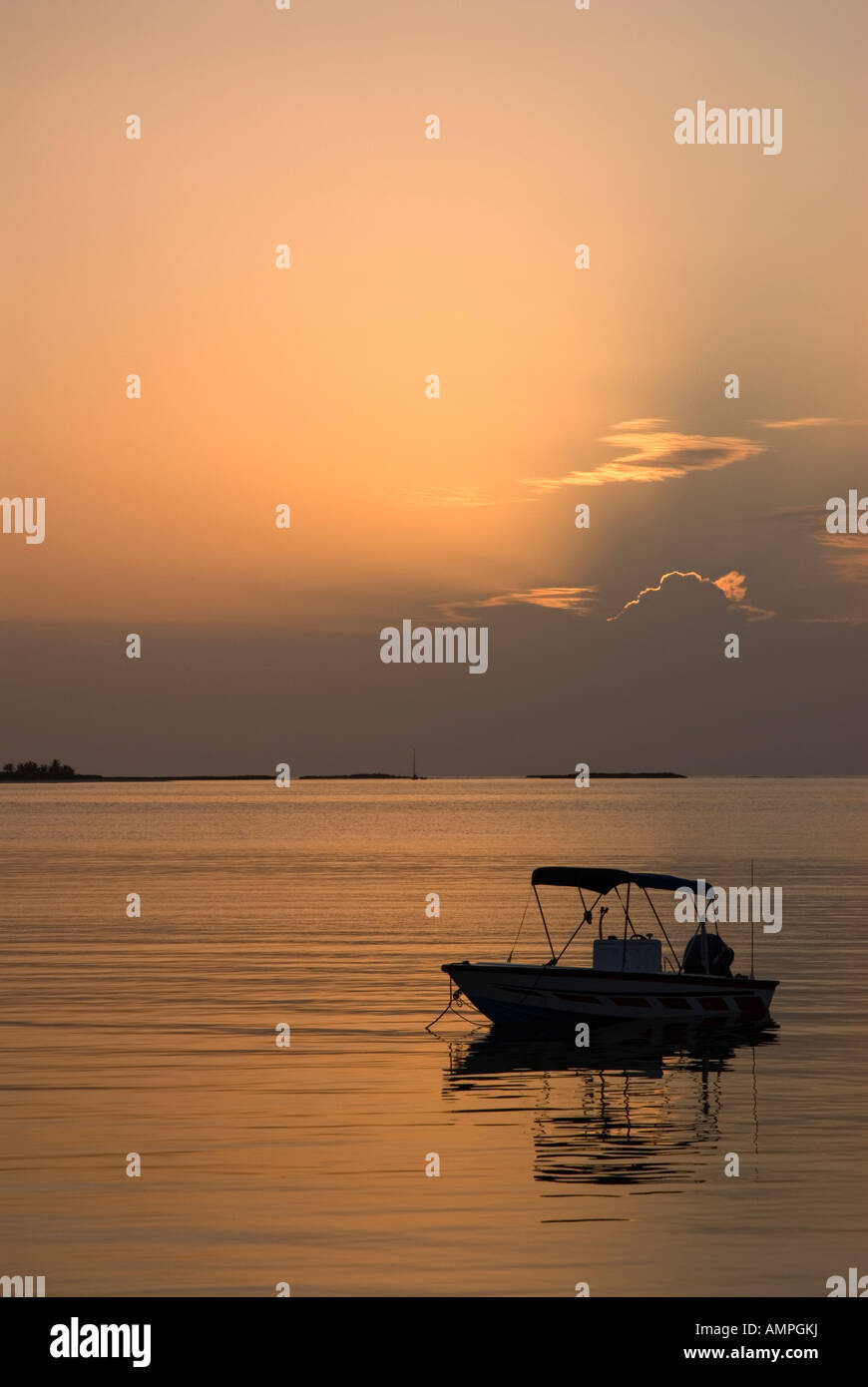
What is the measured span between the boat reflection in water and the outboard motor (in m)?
1.76

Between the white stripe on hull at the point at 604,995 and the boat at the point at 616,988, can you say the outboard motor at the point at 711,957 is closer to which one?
the boat at the point at 616,988

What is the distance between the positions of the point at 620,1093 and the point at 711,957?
10.3 meters

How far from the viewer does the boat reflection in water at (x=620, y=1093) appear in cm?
2905

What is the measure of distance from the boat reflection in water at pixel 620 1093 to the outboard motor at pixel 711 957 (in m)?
1.76

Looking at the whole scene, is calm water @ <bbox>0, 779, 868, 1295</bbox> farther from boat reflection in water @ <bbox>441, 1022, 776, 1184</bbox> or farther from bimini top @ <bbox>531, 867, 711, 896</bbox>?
bimini top @ <bbox>531, 867, 711, 896</bbox>

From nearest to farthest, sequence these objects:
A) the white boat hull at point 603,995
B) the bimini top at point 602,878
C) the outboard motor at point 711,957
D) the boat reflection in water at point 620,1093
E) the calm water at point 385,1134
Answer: the calm water at point 385,1134 → the boat reflection in water at point 620,1093 → the white boat hull at point 603,995 → the bimini top at point 602,878 → the outboard motor at point 711,957

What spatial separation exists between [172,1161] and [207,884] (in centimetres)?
7723

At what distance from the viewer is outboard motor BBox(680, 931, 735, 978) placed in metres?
45.3

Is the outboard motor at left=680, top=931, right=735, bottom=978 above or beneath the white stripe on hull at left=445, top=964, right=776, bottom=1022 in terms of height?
above

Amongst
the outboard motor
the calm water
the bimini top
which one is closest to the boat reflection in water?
the calm water

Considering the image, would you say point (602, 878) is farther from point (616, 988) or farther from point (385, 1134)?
point (385, 1134)

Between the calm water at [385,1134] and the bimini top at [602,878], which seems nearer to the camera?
the calm water at [385,1134]

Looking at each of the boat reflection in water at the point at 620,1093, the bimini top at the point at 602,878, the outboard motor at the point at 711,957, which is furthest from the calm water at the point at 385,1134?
the bimini top at the point at 602,878
